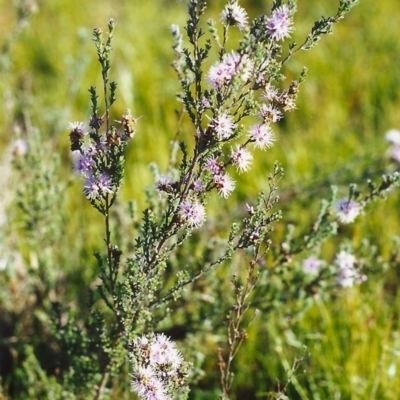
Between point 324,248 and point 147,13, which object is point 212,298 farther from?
point 147,13

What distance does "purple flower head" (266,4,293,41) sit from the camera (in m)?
1.52

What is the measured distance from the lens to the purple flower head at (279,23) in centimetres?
152

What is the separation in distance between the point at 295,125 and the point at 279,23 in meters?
2.86

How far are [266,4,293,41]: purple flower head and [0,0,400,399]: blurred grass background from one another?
2.36 ft

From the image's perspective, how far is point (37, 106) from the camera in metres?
4.31

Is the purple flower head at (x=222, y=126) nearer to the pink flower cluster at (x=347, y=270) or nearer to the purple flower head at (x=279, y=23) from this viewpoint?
the purple flower head at (x=279, y=23)

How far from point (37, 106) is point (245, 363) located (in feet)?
Result: 8.74

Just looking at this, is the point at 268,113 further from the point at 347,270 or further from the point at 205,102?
the point at 347,270

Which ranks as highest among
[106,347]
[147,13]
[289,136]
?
[147,13]

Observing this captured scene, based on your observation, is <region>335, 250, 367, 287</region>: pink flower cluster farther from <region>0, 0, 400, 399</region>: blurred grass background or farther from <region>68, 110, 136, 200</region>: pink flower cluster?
<region>68, 110, 136, 200</region>: pink flower cluster

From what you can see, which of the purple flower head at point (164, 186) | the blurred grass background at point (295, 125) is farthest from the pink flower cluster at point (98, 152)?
the blurred grass background at point (295, 125)

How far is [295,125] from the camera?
4.34m

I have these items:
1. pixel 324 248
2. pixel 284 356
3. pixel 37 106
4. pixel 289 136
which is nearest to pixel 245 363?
pixel 284 356

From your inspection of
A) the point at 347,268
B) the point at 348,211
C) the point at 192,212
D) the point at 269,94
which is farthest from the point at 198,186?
the point at 347,268
